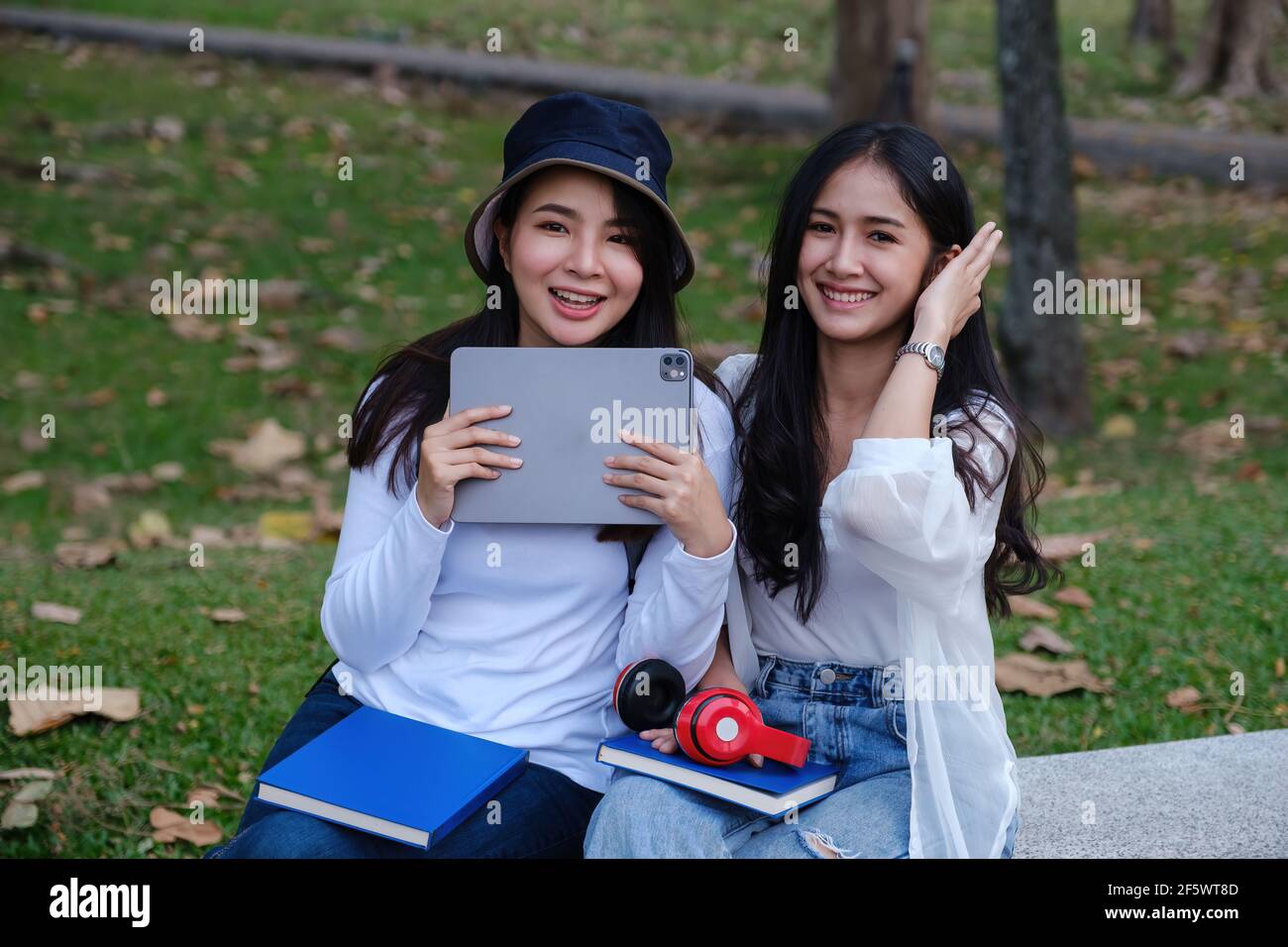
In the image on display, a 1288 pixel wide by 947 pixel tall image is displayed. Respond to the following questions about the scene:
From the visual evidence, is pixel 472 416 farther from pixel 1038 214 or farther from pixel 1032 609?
Answer: pixel 1038 214

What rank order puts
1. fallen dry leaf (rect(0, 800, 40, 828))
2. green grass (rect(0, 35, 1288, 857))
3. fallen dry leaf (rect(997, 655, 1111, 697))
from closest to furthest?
fallen dry leaf (rect(0, 800, 40, 828))
green grass (rect(0, 35, 1288, 857))
fallen dry leaf (rect(997, 655, 1111, 697))

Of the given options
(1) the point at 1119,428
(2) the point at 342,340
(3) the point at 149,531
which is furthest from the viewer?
(2) the point at 342,340

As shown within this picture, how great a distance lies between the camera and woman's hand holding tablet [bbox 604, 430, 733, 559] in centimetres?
228

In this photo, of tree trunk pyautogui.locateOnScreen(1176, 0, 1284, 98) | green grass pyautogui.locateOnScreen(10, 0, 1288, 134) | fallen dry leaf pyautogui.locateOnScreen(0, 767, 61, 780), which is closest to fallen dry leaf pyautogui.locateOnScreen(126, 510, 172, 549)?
fallen dry leaf pyautogui.locateOnScreen(0, 767, 61, 780)

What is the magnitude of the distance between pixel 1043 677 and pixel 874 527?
2.02m

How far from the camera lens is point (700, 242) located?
31.6 ft

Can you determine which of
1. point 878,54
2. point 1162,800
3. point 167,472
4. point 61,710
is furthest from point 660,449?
point 878,54

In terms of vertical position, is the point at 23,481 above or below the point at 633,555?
above

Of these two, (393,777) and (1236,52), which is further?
(1236,52)

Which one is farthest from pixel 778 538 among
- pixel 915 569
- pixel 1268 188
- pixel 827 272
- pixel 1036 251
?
pixel 1268 188

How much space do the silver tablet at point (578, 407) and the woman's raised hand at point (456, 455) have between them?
0.08 ft

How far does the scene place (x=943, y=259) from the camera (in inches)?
100

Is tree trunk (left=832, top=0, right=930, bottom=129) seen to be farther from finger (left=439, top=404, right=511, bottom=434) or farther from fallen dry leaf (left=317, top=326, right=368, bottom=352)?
finger (left=439, top=404, right=511, bottom=434)

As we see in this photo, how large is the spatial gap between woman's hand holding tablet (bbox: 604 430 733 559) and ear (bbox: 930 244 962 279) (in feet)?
1.96
